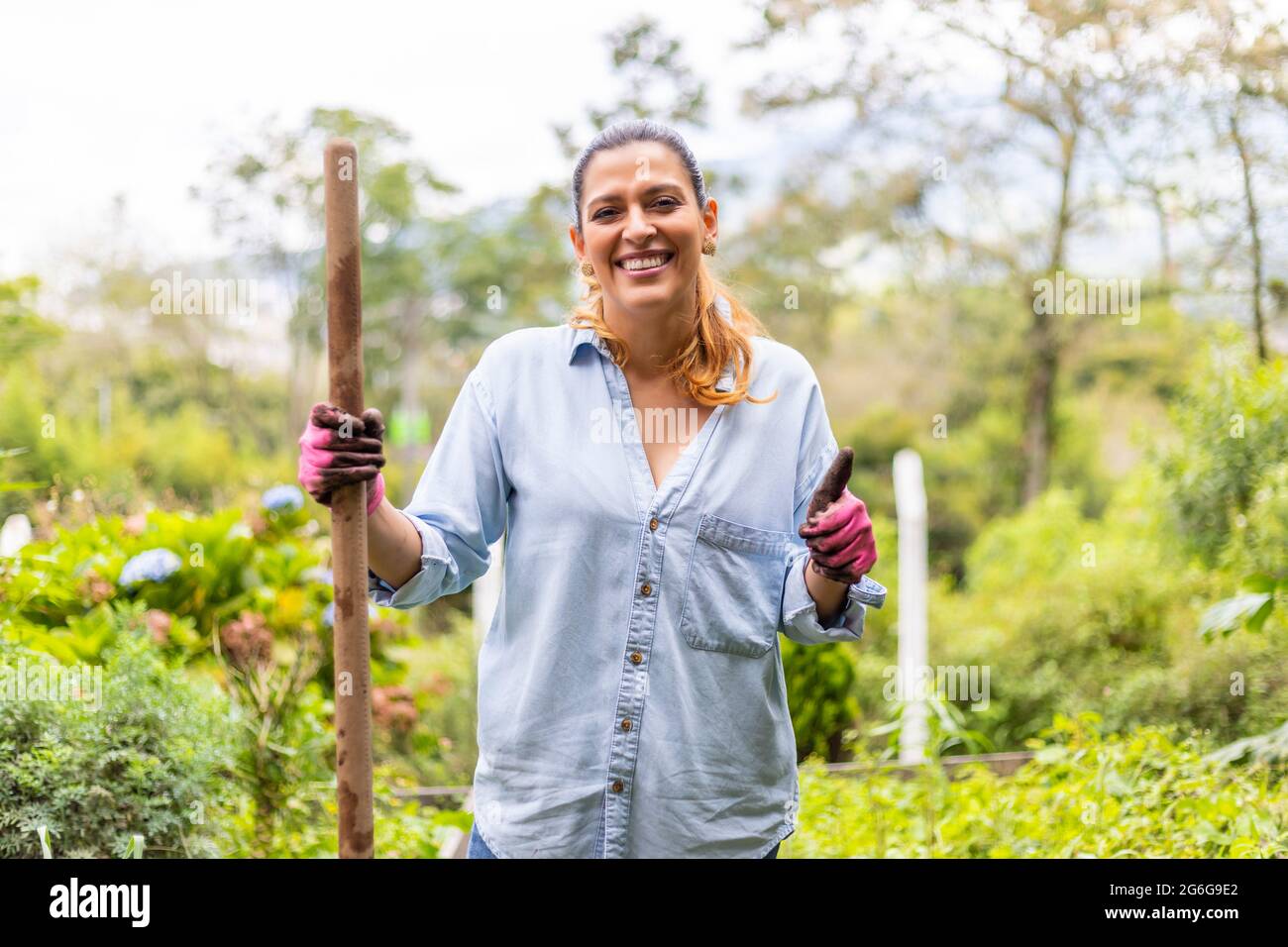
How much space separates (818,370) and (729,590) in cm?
1103

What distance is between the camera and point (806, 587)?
1836 millimetres

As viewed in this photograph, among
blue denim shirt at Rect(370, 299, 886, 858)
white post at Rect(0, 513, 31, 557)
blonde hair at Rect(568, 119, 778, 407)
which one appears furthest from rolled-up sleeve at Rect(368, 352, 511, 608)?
white post at Rect(0, 513, 31, 557)

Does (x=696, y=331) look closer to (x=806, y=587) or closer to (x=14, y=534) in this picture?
(x=806, y=587)

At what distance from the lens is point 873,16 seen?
10.1 m

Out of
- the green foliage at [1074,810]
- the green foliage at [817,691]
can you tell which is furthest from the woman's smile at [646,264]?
the green foliage at [817,691]

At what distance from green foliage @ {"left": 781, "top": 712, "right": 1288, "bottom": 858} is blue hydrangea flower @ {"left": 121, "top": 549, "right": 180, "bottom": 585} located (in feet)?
6.47

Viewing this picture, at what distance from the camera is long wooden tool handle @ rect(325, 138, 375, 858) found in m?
1.75

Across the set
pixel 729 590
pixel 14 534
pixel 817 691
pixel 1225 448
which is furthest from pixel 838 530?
pixel 1225 448

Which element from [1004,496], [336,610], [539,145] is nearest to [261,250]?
[539,145]

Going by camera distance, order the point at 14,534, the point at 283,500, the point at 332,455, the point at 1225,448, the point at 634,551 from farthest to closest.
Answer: the point at 1225,448, the point at 283,500, the point at 14,534, the point at 634,551, the point at 332,455

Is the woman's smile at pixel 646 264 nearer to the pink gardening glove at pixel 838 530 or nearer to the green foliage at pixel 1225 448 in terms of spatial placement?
the pink gardening glove at pixel 838 530

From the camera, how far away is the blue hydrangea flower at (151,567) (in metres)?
3.43
